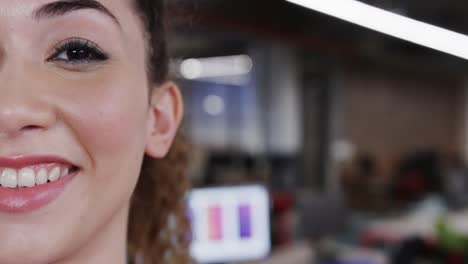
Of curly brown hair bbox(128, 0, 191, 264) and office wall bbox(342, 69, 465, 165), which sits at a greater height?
office wall bbox(342, 69, 465, 165)

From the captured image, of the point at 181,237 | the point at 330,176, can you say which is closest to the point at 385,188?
the point at 330,176

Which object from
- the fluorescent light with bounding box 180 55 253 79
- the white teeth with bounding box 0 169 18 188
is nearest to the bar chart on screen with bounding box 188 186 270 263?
the white teeth with bounding box 0 169 18 188

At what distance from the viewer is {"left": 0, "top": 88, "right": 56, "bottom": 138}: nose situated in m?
0.67

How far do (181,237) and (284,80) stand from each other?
358 inches

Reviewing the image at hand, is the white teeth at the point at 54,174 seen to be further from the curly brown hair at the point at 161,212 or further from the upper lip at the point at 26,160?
the curly brown hair at the point at 161,212

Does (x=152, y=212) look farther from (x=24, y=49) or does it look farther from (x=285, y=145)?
(x=285, y=145)

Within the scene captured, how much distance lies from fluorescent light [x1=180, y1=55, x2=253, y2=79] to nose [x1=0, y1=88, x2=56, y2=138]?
1001cm

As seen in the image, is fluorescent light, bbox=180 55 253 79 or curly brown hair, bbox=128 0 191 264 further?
fluorescent light, bbox=180 55 253 79

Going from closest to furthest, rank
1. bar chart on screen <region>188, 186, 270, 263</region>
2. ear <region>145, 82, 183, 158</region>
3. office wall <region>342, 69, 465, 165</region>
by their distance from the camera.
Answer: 1. ear <region>145, 82, 183, 158</region>
2. bar chart on screen <region>188, 186, 270, 263</region>
3. office wall <region>342, 69, 465, 165</region>

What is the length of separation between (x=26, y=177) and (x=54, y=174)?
0.03 metres

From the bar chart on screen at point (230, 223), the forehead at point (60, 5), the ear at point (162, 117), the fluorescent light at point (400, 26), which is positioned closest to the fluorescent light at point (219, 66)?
the bar chart on screen at point (230, 223)

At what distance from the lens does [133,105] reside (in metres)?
0.80

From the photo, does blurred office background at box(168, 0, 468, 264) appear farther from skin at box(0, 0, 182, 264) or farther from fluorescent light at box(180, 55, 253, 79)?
skin at box(0, 0, 182, 264)

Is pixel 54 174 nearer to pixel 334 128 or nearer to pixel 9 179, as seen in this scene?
pixel 9 179
